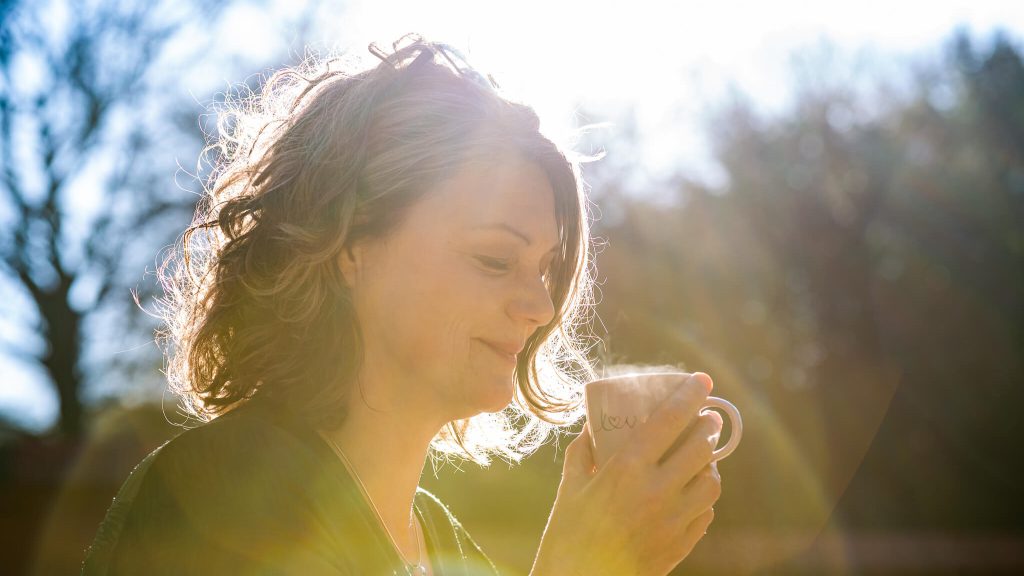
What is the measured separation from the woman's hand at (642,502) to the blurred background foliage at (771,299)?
649 centimetres

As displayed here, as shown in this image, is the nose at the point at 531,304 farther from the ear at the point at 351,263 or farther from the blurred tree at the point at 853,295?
the blurred tree at the point at 853,295

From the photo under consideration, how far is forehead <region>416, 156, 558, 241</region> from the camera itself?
1.67 metres

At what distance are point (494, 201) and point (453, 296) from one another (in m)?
0.22

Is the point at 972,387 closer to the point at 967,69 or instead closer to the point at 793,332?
the point at 793,332

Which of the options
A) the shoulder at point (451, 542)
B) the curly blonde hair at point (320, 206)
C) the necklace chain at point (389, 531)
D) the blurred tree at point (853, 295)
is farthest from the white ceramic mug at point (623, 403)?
the blurred tree at point (853, 295)

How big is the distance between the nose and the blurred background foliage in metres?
6.26

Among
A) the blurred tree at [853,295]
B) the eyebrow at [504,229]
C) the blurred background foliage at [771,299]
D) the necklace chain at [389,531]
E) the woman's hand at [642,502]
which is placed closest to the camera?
the woman's hand at [642,502]

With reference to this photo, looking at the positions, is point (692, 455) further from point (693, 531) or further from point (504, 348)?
point (504, 348)

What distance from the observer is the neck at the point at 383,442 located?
5.56ft

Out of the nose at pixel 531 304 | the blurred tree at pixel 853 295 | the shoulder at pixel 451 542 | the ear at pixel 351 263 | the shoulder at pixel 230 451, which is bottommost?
the blurred tree at pixel 853 295

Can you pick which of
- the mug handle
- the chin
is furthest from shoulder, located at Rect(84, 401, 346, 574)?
the mug handle

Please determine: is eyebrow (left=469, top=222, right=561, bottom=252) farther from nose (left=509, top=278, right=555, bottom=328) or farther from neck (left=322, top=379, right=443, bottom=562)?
neck (left=322, top=379, right=443, bottom=562)

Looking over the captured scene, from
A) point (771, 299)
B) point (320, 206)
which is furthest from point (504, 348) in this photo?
point (771, 299)

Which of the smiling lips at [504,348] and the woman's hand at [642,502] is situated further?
the smiling lips at [504,348]
